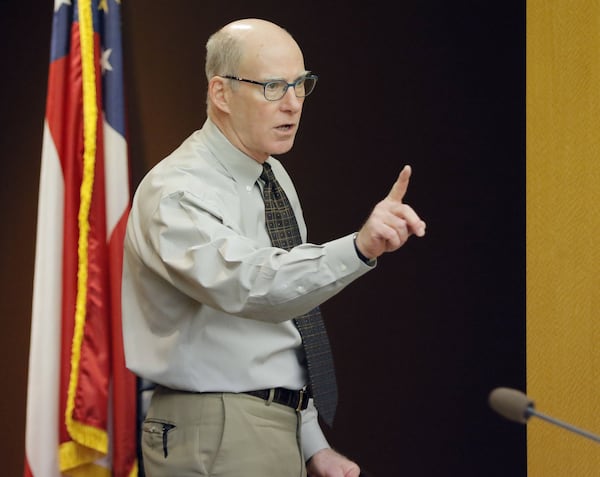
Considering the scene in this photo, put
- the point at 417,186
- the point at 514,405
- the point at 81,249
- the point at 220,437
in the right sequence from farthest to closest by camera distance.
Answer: the point at 81,249 < the point at 417,186 < the point at 220,437 < the point at 514,405

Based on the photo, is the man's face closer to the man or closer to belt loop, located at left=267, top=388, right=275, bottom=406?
the man

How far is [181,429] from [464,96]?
137 centimetres

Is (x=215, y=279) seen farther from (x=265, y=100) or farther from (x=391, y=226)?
(x=265, y=100)

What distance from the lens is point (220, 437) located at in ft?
6.51

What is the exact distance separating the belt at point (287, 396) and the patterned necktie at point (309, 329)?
0.03 metres

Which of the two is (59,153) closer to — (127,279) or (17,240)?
(17,240)

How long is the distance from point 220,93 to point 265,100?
0.37 feet

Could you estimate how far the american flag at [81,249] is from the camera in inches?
122

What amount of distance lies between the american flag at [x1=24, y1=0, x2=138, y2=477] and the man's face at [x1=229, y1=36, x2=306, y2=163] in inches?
42.7

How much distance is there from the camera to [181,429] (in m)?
2.03

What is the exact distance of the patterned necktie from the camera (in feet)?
6.89
